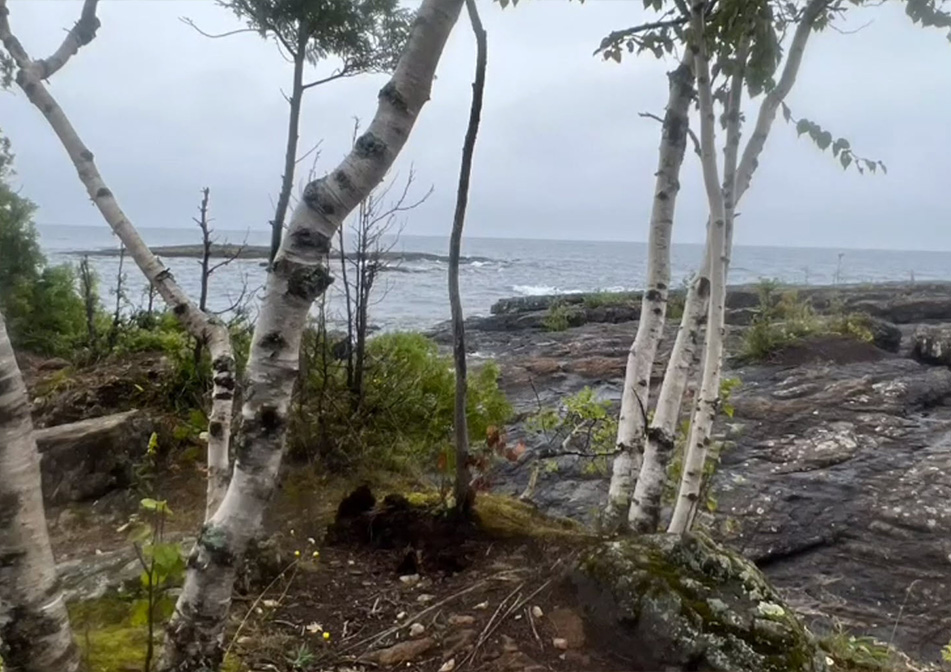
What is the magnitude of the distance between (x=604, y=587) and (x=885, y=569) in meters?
3.26

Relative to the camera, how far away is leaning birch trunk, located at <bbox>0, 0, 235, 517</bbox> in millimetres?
2963

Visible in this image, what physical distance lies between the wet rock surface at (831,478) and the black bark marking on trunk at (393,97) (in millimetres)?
3491

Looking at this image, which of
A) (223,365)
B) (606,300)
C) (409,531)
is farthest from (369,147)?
(606,300)

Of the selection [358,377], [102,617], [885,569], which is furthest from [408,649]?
[885,569]

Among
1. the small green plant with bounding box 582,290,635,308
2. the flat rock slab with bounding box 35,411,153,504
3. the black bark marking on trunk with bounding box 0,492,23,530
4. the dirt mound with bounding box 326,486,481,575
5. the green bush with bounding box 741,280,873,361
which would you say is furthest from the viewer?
the small green plant with bounding box 582,290,635,308

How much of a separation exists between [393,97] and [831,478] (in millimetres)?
5796

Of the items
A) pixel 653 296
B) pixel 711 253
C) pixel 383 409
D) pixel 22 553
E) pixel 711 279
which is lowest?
pixel 383 409

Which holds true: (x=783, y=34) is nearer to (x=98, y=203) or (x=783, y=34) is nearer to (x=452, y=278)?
(x=452, y=278)

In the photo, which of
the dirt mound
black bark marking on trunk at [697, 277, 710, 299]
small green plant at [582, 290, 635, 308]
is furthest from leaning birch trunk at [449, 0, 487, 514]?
small green plant at [582, 290, 635, 308]

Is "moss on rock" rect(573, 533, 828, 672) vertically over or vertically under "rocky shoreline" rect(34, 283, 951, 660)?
over

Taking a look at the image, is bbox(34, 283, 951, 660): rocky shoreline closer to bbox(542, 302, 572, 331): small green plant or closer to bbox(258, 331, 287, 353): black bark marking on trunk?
bbox(258, 331, 287, 353): black bark marking on trunk

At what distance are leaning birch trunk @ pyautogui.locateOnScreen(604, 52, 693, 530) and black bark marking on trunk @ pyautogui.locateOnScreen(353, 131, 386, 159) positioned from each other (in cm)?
189

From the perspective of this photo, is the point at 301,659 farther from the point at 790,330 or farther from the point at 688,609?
the point at 790,330

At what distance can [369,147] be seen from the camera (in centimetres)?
233
